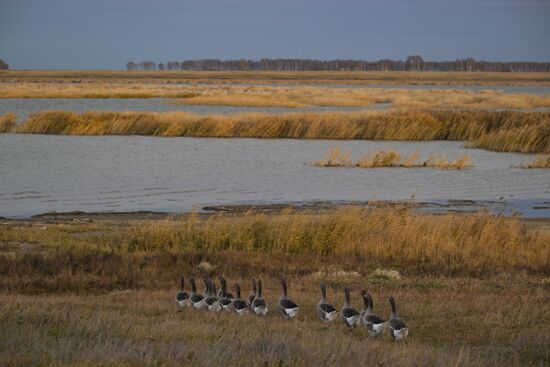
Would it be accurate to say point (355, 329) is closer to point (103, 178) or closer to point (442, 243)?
point (442, 243)

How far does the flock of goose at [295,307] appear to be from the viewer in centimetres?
1128

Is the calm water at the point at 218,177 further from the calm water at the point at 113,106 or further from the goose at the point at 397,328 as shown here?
the calm water at the point at 113,106

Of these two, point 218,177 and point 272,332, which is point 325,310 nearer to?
point 272,332

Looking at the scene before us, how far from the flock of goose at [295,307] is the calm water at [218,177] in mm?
16544

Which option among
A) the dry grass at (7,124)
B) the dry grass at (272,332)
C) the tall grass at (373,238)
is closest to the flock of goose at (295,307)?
the dry grass at (272,332)

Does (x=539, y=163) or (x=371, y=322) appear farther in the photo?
(x=539, y=163)

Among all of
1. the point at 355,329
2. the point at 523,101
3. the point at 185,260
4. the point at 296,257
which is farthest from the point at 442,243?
the point at 523,101

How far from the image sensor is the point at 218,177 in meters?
41.0

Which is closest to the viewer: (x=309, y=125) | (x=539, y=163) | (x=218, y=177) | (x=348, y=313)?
(x=348, y=313)

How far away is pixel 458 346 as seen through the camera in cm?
1155

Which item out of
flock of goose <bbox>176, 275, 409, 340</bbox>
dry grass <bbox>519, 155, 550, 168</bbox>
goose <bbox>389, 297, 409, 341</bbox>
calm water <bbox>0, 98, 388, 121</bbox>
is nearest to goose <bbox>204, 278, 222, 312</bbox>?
flock of goose <bbox>176, 275, 409, 340</bbox>

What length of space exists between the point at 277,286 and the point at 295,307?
438 centimetres

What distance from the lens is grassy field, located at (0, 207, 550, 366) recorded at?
10.1 m

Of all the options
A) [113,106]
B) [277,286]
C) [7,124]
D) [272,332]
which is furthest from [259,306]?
[113,106]
